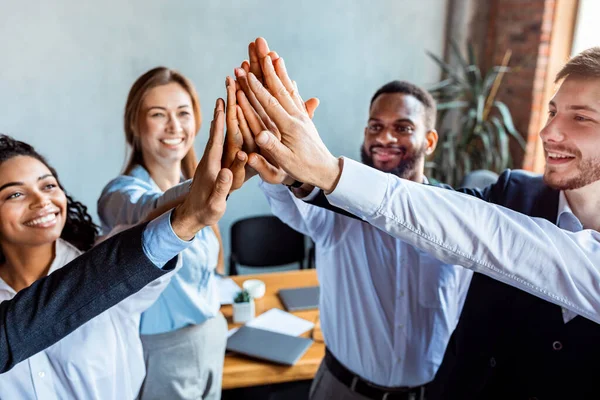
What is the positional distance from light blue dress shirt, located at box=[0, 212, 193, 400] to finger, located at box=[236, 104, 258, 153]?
0.24m

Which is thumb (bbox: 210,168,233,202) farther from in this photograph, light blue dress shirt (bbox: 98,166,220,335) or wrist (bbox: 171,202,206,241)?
light blue dress shirt (bbox: 98,166,220,335)

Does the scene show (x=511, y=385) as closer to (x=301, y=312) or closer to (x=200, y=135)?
(x=301, y=312)

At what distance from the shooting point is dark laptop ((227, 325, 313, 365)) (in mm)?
1852

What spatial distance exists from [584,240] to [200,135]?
9.47 ft

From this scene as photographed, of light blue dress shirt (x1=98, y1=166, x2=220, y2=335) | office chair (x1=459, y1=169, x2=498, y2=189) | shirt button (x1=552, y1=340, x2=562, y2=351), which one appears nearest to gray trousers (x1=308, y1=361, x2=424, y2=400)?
light blue dress shirt (x1=98, y1=166, x2=220, y2=335)

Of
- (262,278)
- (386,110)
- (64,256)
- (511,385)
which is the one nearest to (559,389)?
(511,385)

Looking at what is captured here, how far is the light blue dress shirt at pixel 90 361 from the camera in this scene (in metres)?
1.15

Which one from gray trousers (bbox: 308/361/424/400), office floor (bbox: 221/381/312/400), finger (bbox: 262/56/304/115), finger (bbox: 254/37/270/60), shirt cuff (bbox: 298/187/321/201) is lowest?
office floor (bbox: 221/381/312/400)

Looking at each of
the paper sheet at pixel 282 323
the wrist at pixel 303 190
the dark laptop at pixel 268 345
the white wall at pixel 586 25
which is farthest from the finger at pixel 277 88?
the white wall at pixel 586 25

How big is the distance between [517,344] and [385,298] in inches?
18.3

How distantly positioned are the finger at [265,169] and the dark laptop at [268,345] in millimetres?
972

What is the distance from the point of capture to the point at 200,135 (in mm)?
3451

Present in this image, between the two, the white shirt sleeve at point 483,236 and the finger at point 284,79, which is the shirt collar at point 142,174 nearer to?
the finger at point 284,79


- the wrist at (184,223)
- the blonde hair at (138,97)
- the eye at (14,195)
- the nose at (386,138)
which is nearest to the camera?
the wrist at (184,223)
